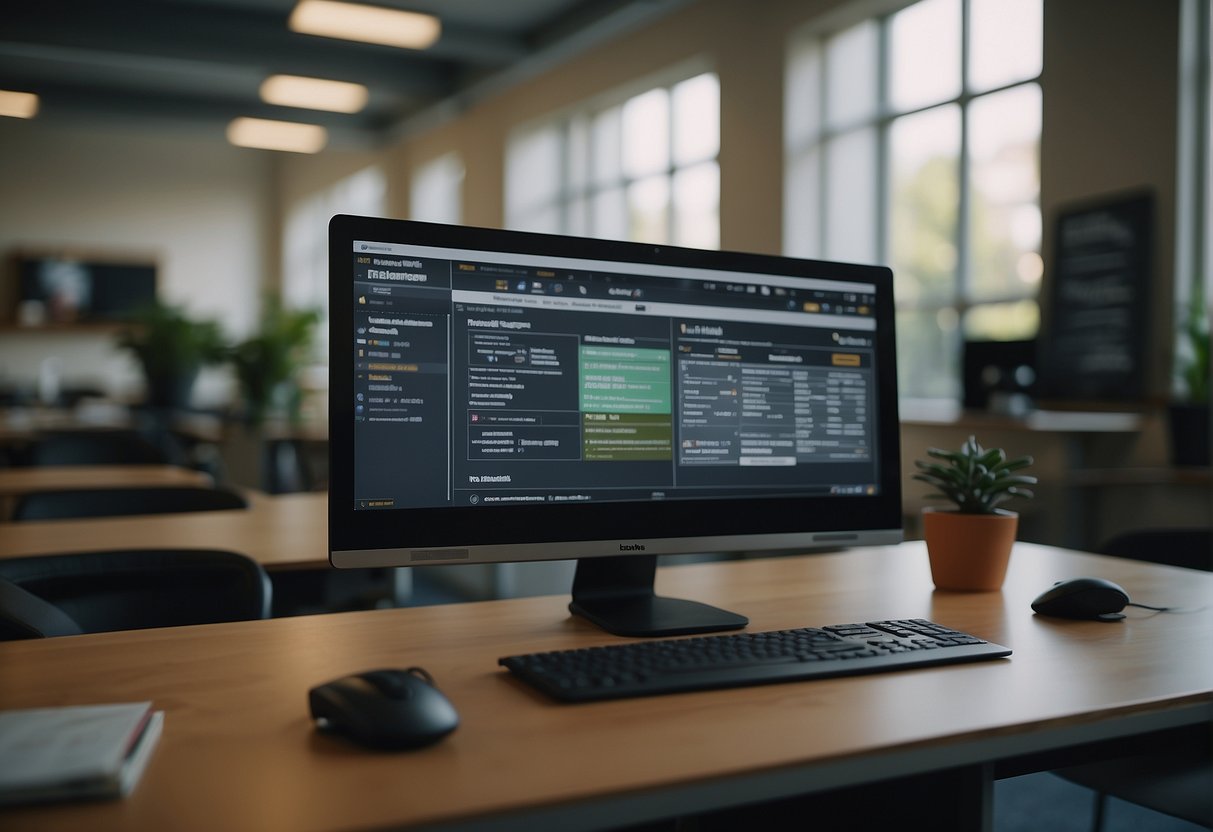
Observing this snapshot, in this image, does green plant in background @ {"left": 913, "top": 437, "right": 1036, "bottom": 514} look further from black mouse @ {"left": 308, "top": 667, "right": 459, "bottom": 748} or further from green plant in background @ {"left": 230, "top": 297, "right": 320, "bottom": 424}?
green plant in background @ {"left": 230, "top": 297, "right": 320, "bottom": 424}

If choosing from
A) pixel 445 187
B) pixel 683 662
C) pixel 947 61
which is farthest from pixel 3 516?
pixel 445 187

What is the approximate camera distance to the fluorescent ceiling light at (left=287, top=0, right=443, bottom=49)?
4930 mm

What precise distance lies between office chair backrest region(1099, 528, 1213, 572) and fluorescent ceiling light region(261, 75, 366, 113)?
17.5 feet

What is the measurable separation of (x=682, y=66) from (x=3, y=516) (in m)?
4.69

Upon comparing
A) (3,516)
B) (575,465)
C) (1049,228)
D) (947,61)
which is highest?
(947,61)

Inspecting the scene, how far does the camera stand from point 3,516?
3.20m

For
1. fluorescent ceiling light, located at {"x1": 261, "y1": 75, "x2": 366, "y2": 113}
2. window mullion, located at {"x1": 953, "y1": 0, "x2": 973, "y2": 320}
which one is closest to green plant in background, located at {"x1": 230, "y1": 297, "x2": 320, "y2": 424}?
fluorescent ceiling light, located at {"x1": 261, "y1": 75, "x2": 366, "y2": 113}

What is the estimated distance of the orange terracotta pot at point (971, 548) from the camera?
141 cm

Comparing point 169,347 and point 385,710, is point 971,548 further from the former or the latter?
point 169,347

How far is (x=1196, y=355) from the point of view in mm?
3498

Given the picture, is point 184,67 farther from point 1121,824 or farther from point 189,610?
point 1121,824

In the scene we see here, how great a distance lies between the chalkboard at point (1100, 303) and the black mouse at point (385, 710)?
155 inches

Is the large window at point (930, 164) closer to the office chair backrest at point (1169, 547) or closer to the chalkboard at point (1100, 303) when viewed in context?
the chalkboard at point (1100, 303)

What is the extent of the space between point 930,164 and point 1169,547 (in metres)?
3.78
